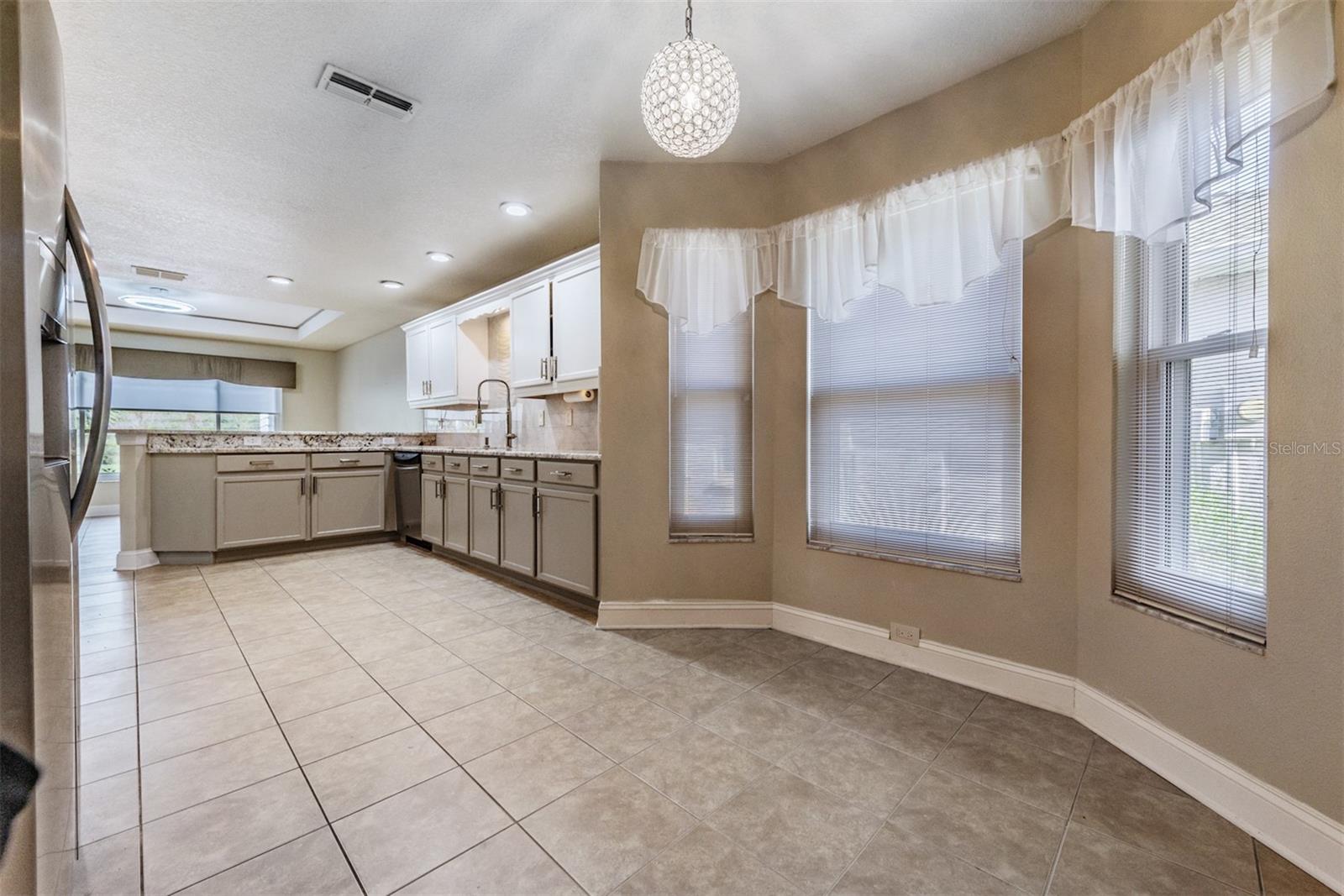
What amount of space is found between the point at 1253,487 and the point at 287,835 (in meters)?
2.59

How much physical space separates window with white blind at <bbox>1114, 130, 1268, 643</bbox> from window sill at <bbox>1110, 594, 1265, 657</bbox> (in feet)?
0.04

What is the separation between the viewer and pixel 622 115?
95.4 inches

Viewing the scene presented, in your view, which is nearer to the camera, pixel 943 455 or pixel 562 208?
pixel 943 455

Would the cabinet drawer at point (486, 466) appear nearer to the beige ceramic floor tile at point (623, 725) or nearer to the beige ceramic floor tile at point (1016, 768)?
the beige ceramic floor tile at point (623, 725)

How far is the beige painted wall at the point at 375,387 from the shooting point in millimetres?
6629

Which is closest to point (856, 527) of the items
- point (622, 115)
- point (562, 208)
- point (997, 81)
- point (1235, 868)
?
point (1235, 868)

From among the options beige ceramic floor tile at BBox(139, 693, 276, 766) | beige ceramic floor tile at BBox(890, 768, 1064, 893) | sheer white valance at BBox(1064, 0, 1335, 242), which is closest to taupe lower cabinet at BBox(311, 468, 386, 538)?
beige ceramic floor tile at BBox(139, 693, 276, 766)

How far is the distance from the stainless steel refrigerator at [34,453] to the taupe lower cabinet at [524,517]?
2.12 meters

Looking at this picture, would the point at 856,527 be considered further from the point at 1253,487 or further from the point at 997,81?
the point at 997,81

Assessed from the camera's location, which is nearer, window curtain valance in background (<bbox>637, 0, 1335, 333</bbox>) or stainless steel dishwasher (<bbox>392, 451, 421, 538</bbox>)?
window curtain valance in background (<bbox>637, 0, 1335, 333</bbox>)

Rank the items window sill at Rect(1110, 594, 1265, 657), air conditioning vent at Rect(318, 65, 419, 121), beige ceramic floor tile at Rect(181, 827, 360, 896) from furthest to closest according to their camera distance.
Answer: air conditioning vent at Rect(318, 65, 419, 121), window sill at Rect(1110, 594, 1265, 657), beige ceramic floor tile at Rect(181, 827, 360, 896)

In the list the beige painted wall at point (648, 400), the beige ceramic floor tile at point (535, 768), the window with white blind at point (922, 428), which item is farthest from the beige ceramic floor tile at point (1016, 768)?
the beige painted wall at point (648, 400)

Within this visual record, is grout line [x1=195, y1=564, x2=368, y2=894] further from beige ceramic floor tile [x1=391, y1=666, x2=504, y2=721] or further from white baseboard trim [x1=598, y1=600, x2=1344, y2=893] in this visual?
white baseboard trim [x1=598, y1=600, x2=1344, y2=893]

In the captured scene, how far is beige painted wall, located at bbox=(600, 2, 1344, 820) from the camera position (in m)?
1.25
